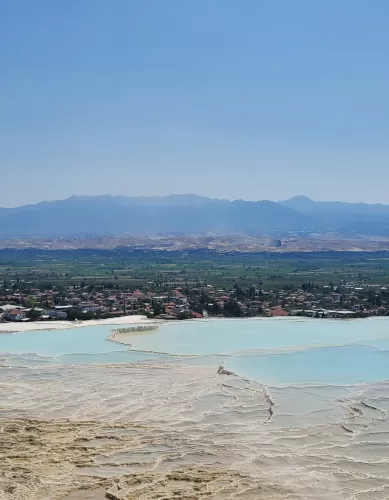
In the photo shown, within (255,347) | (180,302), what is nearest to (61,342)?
(255,347)

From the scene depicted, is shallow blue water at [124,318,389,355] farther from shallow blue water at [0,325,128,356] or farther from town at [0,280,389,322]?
town at [0,280,389,322]

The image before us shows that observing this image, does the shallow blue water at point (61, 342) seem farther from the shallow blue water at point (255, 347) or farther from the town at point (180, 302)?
the town at point (180, 302)

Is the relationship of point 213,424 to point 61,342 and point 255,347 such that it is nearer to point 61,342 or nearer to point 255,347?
point 255,347

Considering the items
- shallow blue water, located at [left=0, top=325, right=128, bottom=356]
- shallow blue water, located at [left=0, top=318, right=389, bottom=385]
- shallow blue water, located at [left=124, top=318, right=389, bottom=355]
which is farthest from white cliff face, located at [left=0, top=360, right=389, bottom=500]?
shallow blue water, located at [left=124, top=318, right=389, bottom=355]

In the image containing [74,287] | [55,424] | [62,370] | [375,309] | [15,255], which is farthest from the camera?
[15,255]

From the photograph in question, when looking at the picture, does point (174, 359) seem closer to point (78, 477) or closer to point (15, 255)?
point (78, 477)

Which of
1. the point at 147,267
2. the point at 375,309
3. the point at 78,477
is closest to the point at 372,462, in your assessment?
the point at 78,477

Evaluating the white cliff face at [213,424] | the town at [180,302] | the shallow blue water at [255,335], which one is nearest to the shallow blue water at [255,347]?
the shallow blue water at [255,335]
